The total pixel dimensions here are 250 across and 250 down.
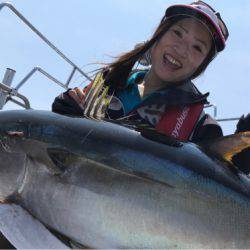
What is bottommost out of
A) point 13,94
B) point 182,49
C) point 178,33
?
point 13,94

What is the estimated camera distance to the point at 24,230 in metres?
2.42

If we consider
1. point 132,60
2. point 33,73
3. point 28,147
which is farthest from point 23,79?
point 28,147

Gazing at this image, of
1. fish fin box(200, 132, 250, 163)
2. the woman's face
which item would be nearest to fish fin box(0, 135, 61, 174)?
fish fin box(200, 132, 250, 163)

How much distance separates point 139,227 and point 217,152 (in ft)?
2.07

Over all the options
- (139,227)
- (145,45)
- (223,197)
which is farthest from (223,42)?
(139,227)

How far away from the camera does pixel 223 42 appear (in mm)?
3713

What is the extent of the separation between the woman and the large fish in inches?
32.2

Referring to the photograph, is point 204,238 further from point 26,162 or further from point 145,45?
point 145,45

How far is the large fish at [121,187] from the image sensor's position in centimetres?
234

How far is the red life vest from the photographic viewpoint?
3.40 metres

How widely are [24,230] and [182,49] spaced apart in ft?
6.07

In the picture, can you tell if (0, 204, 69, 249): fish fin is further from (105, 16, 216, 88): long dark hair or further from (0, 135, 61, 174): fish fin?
(105, 16, 216, 88): long dark hair

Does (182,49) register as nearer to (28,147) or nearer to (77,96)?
(77,96)

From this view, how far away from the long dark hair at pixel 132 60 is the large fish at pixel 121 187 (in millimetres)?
1185
